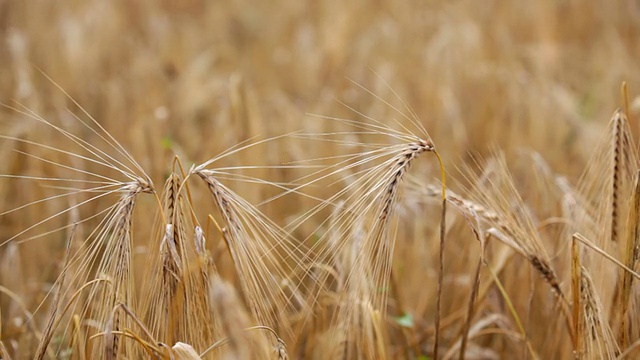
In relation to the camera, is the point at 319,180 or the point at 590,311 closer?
the point at 590,311

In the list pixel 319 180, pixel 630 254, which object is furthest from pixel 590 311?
pixel 319 180

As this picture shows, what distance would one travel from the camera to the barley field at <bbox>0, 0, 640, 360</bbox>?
819mm

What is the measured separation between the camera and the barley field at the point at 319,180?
82 cm

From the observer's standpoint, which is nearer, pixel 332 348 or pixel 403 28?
pixel 332 348

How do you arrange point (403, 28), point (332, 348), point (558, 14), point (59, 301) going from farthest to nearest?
point (558, 14)
point (403, 28)
point (332, 348)
point (59, 301)

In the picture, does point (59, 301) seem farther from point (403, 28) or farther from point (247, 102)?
point (403, 28)

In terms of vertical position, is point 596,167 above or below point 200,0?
below

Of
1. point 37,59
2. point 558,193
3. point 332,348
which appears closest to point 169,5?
point 37,59

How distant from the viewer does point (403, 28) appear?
335 cm

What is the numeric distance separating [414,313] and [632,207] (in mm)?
767

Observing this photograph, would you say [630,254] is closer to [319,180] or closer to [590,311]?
[590,311]

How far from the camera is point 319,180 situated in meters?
2.10

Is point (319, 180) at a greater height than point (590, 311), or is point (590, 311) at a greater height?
point (319, 180)

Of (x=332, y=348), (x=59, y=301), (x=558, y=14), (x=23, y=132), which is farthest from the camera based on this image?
(x=558, y=14)
